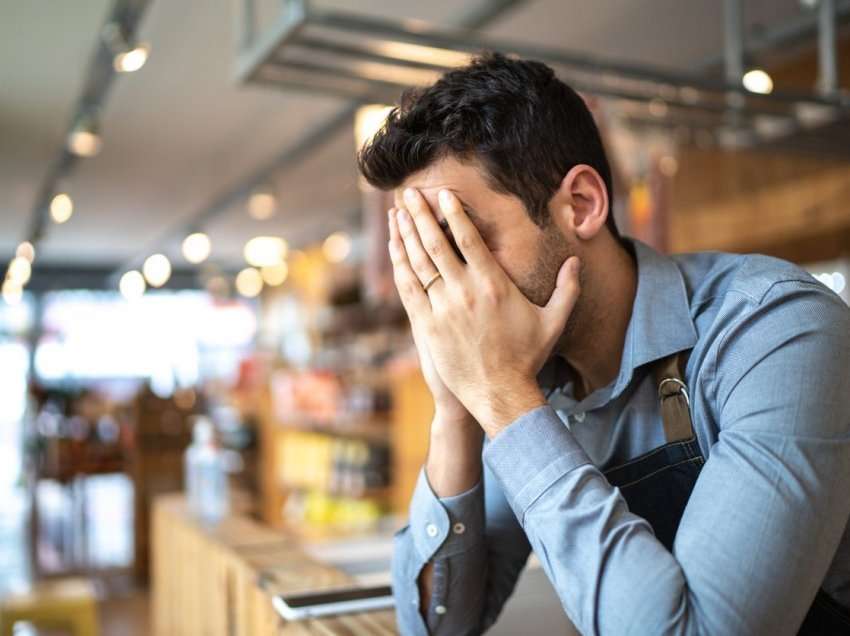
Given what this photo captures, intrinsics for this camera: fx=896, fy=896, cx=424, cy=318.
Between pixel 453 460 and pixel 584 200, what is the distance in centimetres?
43

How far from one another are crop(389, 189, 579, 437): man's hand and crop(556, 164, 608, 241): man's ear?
0.07 metres

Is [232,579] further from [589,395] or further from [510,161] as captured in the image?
[510,161]

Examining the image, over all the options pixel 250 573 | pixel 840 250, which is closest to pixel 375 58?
pixel 250 573

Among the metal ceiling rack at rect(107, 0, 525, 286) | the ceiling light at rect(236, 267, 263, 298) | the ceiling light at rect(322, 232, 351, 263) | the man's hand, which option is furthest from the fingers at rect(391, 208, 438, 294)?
the ceiling light at rect(236, 267, 263, 298)

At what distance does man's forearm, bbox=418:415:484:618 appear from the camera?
1361 mm

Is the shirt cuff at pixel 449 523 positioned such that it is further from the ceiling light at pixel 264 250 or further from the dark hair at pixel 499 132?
the ceiling light at pixel 264 250

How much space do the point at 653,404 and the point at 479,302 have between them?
31 cm

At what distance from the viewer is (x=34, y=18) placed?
487 centimetres

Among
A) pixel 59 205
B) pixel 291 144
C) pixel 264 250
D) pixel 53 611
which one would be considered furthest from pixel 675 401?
pixel 264 250

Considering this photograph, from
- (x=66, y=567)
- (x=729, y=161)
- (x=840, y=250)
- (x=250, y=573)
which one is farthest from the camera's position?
(x=66, y=567)

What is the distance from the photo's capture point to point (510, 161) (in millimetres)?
1216

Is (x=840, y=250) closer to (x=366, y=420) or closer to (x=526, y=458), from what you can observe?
(x=366, y=420)

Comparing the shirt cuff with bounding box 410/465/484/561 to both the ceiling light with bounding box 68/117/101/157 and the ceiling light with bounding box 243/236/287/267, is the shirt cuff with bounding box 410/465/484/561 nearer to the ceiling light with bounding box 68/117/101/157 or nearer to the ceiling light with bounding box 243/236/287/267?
the ceiling light with bounding box 68/117/101/157

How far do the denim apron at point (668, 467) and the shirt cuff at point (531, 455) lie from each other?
0.18m
